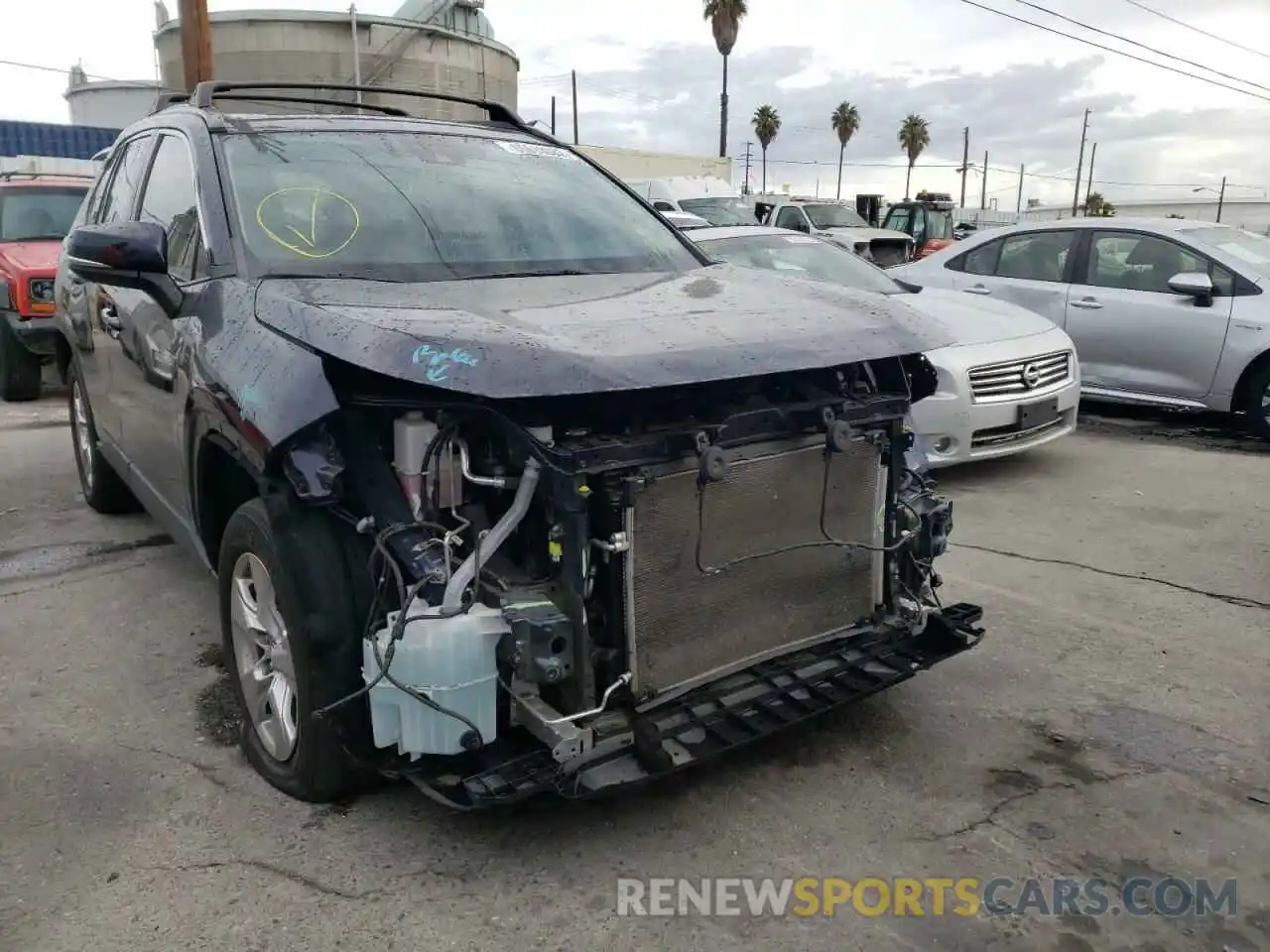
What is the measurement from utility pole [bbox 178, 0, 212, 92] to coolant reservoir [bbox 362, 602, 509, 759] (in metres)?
11.6

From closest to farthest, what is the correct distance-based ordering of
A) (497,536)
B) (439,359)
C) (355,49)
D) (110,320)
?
(439,359)
(497,536)
(110,320)
(355,49)

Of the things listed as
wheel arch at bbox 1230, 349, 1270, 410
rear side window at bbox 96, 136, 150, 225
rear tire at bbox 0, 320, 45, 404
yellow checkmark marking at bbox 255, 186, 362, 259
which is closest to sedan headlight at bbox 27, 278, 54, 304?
rear tire at bbox 0, 320, 45, 404

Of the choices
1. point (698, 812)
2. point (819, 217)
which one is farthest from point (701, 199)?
point (698, 812)

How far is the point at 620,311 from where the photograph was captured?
287cm

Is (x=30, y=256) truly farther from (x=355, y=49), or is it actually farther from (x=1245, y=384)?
(x=355, y=49)

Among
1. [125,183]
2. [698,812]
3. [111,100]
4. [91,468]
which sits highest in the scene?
[111,100]

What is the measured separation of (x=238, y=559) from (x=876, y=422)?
1909 millimetres

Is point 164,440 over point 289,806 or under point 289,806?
over

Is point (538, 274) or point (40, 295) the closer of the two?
point (538, 274)

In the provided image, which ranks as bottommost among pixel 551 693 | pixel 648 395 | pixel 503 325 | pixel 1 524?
pixel 1 524

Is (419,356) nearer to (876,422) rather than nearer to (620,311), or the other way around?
(620,311)

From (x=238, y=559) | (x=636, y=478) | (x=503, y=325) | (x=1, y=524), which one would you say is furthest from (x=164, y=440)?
(x=1, y=524)

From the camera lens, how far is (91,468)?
5617 millimetres

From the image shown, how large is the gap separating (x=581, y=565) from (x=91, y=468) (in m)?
4.20
